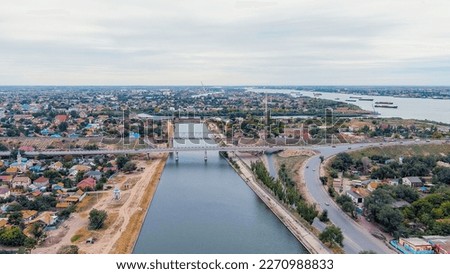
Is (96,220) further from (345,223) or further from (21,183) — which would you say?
(345,223)

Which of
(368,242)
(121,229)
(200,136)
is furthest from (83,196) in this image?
(200,136)

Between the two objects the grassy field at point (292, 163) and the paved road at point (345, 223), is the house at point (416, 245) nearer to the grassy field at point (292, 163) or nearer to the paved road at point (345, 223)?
the paved road at point (345, 223)

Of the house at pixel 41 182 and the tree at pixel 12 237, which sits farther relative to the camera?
the house at pixel 41 182

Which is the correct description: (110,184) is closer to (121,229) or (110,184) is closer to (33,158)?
(121,229)

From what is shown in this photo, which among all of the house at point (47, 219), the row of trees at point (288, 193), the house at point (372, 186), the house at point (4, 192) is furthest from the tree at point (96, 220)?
the house at point (372, 186)

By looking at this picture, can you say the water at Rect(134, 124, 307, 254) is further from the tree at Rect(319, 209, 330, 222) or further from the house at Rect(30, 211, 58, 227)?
the house at Rect(30, 211, 58, 227)

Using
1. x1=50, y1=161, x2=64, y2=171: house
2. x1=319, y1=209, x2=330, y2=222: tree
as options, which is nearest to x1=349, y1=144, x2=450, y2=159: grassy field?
x1=319, y1=209, x2=330, y2=222: tree
